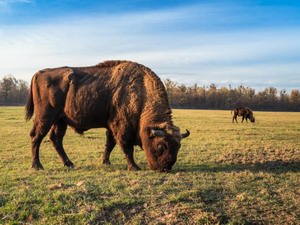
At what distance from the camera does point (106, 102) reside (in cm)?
1121

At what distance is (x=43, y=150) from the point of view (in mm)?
15719

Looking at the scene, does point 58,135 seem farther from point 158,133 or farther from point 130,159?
point 158,133

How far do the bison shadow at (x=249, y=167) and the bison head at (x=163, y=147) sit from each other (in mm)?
793

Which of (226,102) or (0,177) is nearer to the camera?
(0,177)

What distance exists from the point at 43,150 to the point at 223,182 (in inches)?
384

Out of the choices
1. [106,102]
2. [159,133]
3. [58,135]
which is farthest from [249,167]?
[58,135]

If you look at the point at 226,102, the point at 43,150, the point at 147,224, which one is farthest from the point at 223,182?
the point at 226,102

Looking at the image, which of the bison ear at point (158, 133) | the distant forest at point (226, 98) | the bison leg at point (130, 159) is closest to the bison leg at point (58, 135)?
the bison leg at point (130, 159)

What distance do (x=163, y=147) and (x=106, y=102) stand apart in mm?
2571

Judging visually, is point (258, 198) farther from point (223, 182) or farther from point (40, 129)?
point (40, 129)

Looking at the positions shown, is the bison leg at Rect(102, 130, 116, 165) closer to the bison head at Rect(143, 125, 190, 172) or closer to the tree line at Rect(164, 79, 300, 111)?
the bison head at Rect(143, 125, 190, 172)

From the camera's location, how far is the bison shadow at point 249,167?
1057 cm

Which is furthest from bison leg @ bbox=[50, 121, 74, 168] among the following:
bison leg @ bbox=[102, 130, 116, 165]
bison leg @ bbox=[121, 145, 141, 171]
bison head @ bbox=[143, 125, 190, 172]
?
bison head @ bbox=[143, 125, 190, 172]

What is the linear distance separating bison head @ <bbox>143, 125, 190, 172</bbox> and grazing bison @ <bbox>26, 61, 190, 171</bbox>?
0.11m
